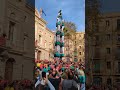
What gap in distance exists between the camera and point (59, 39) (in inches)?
138

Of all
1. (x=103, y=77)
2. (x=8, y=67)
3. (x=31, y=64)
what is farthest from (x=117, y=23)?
(x=8, y=67)

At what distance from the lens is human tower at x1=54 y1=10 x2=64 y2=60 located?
3.33m

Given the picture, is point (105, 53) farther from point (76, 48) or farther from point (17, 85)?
point (17, 85)

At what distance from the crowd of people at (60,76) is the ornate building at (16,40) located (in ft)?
0.62

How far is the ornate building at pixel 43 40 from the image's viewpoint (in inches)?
135

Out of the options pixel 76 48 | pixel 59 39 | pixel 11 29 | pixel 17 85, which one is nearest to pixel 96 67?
pixel 76 48

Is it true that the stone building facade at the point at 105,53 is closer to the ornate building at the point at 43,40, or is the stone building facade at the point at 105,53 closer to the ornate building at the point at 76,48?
the ornate building at the point at 76,48

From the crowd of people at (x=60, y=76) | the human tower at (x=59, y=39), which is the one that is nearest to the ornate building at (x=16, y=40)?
the crowd of people at (x=60, y=76)

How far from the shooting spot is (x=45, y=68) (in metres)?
3.43

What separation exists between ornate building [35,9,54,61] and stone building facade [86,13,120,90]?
0.48 metres

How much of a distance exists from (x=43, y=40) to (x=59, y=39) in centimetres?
21

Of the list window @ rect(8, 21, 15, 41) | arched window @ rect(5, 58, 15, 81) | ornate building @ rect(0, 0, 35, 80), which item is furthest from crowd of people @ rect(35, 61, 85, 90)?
window @ rect(8, 21, 15, 41)

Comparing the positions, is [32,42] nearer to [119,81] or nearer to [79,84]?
[79,84]

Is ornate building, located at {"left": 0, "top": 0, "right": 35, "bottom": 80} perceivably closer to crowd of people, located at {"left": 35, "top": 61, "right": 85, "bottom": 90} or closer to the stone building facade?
crowd of people, located at {"left": 35, "top": 61, "right": 85, "bottom": 90}
